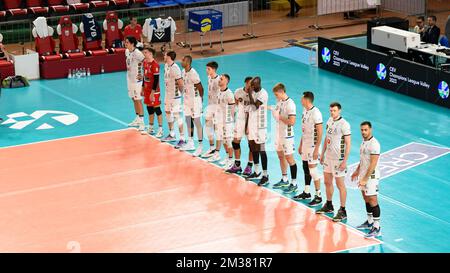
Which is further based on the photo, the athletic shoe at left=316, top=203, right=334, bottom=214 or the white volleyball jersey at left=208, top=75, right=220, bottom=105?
the white volleyball jersey at left=208, top=75, right=220, bottom=105

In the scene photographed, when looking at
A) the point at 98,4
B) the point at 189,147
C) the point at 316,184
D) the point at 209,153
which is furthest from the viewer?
the point at 98,4

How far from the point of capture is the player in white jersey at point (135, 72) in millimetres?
22422

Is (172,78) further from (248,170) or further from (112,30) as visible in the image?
(112,30)

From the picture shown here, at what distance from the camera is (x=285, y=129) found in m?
18.4

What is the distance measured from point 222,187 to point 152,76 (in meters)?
4.08

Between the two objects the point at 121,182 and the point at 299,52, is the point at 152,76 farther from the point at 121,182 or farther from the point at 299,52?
the point at 299,52

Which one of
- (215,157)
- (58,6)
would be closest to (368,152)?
(215,157)

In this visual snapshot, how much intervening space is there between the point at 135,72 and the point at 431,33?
32.9 feet

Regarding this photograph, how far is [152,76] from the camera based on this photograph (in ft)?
72.0

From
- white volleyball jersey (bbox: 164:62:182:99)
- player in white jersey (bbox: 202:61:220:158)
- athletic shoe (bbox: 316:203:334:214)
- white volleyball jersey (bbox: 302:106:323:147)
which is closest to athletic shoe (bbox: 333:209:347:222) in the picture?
athletic shoe (bbox: 316:203:334:214)

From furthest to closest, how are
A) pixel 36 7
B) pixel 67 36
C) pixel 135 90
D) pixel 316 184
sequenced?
pixel 36 7, pixel 67 36, pixel 135 90, pixel 316 184

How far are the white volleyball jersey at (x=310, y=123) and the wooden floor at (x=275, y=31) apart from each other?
1389 cm

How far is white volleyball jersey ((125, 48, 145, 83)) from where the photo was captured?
22.4 metres

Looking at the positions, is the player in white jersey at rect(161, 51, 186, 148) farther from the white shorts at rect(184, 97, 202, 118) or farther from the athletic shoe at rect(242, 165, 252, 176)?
the athletic shoe at rect(242, 165, 252, 176)
